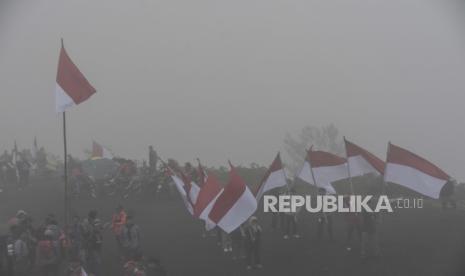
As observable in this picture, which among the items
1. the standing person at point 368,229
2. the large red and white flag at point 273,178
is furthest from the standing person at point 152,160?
the standing person at point 368,229

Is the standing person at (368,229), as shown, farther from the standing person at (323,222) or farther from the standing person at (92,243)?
the standing person at (92,243)

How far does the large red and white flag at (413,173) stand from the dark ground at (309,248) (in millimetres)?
1874

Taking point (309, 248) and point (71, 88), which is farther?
point (309, 248)

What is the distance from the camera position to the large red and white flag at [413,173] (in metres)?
16.0

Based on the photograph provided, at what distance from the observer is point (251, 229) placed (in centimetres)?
1570

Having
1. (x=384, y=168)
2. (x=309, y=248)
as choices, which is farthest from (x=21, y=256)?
(x=384, y=168)

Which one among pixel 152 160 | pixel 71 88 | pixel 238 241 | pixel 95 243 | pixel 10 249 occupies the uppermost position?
pixel 71 88

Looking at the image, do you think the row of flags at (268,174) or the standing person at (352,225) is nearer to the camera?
the row of flags at (268,174)

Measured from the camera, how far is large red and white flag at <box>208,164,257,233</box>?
50.1 ft

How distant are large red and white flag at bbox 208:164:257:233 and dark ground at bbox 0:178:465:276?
4.24 feet

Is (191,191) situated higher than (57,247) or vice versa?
(191,191)

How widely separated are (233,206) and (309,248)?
3.30m

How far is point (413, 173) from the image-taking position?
16203 mm

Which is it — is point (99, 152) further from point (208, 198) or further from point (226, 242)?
point (208, 198)
